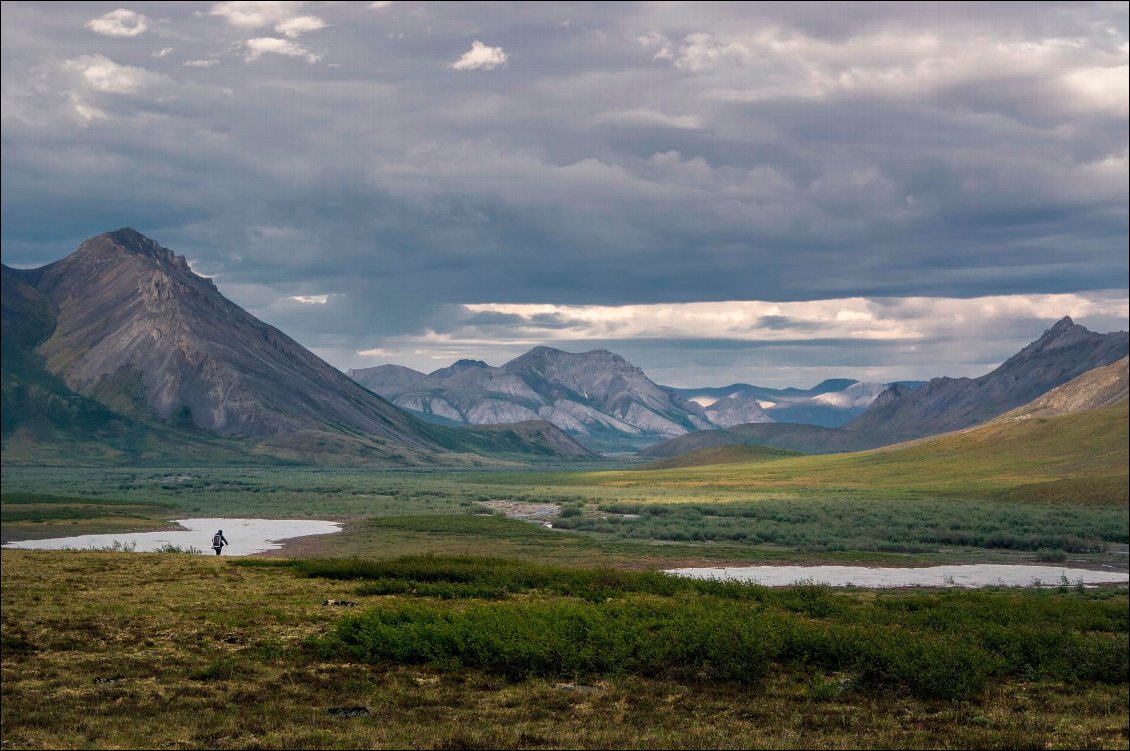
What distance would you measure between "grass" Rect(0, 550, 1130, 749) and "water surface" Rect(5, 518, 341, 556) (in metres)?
37.4

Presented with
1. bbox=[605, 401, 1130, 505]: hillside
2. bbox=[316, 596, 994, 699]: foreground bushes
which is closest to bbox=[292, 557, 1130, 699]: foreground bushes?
bbox=[316, 596, 994, 699]: foreground bushes

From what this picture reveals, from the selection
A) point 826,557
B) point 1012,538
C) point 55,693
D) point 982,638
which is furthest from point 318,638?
point 1012,538

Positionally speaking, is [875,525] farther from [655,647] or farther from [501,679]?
[501,679]

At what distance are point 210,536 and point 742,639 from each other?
224 feet

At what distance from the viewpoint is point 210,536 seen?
85.1 metres

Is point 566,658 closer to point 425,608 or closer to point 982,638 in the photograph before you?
point 425,608

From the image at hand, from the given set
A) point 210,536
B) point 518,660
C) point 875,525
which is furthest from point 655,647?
point 875,525

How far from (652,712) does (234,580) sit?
77.9 feet

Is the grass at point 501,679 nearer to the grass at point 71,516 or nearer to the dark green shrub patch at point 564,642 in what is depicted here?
the dark green shrub patch at point 564,642

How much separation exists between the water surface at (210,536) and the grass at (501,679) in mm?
37436

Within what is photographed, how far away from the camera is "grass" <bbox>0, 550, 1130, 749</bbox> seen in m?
20.5

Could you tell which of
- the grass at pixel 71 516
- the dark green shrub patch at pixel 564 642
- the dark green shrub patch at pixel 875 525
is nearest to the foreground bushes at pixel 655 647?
the dark green shrub patch at pixel 564 642

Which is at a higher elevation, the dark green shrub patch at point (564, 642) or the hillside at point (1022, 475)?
the dark green shrub patch at point (564, 642)

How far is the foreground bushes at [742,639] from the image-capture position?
26.2 metres
